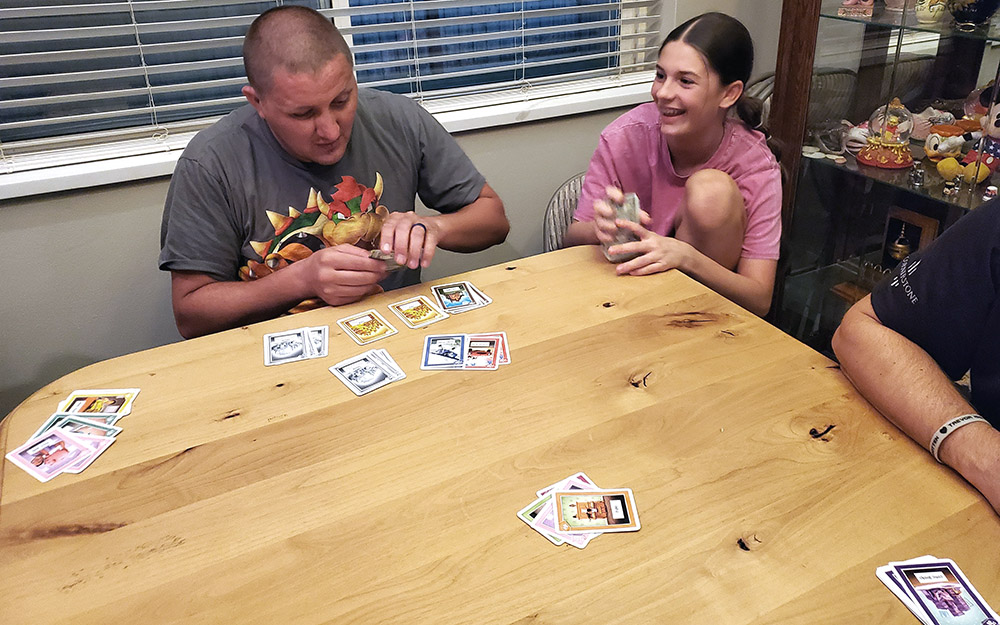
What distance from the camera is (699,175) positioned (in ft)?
5.89

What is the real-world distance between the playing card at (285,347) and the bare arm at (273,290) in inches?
5.2

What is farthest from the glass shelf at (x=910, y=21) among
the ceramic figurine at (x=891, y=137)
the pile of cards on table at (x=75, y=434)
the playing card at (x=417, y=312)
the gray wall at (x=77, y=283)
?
the pile of cards on table at (x=75, y=434)

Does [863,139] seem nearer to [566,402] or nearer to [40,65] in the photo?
[566,402]

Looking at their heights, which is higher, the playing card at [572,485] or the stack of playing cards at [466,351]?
the stack of playing cards at [466,351]

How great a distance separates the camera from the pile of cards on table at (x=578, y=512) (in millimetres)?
938

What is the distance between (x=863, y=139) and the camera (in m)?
2.38

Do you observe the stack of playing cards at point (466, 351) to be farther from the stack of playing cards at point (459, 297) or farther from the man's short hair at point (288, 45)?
the man's short hair at point (288, 45)

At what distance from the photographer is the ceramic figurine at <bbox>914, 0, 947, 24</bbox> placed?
2.09 metres

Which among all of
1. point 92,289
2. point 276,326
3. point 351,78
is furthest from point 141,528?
point 92,289

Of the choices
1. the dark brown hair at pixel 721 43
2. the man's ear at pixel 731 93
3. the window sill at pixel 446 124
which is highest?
the dark brown hair at pixel 721 43

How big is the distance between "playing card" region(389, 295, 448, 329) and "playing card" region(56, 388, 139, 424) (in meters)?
0.50

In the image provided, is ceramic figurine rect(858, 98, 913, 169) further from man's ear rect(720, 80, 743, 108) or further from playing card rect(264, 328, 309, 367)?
playing card rect(264, 328, 309, 367)

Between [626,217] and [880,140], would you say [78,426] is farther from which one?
[880,140]

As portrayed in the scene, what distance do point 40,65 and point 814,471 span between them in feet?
7.47
